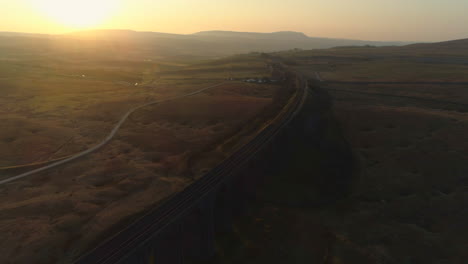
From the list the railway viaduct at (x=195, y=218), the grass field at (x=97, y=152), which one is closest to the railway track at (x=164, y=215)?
the railway viaduct at (x=195, y=218)

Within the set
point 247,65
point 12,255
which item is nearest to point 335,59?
point 247,65

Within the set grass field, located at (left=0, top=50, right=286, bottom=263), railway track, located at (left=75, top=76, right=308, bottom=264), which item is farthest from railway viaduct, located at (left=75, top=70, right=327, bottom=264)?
grass field, located at (left=0, top=50, right=286, bottom=263)

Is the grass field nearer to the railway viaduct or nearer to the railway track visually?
the railway track

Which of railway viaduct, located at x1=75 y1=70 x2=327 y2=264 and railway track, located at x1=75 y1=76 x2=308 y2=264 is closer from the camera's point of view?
railway track, located at x1=75 y1=76 x2=308 y2=264

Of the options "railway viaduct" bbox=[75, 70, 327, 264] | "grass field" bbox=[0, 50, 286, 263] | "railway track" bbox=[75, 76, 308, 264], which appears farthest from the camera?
"grass field" bbox=[0, 50, 286, 263]

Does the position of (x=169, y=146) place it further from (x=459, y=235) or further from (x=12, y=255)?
(x=459, y=235)

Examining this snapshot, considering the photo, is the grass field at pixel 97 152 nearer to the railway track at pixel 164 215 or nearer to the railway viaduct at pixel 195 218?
the railway track at pixel 164 215

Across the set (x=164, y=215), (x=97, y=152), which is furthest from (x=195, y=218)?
(x=97, y=152)

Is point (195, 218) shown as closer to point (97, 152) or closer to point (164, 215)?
point (164, 215)
